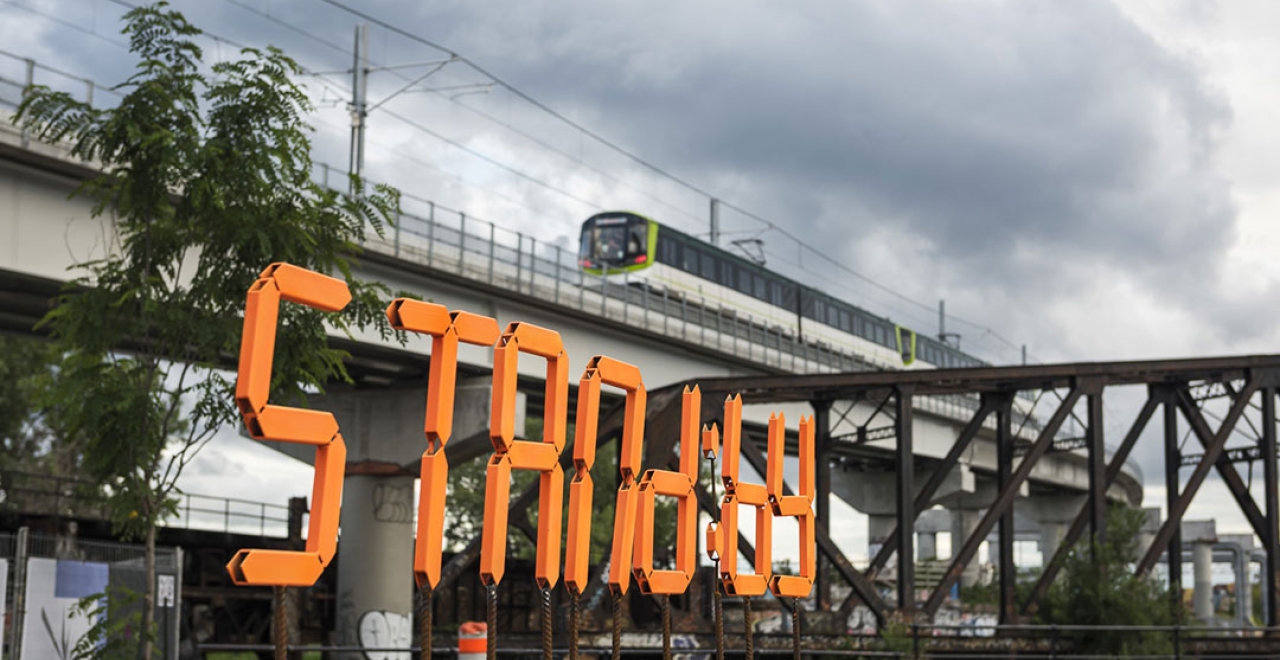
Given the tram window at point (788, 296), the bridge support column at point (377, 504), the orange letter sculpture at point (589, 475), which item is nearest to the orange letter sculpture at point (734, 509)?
the orange letter sculpture at point (589, 475)

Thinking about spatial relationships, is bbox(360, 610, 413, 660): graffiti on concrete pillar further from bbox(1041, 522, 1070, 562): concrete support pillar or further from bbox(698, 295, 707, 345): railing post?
bbox(1041, 522, 1070, 562): concrete support pillar

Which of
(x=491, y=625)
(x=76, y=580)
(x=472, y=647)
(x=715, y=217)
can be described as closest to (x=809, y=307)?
(x=715, y=217)

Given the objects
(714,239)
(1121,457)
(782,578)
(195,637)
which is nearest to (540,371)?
(195,637)

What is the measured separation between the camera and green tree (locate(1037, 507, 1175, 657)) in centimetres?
2297

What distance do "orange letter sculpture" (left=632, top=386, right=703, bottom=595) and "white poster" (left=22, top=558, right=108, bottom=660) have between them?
1326 centimetres

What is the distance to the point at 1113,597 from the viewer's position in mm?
23469

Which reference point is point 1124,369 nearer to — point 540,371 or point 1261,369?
point 1261,369

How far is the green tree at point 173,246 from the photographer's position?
1555cm

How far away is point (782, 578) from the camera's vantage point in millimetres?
11758

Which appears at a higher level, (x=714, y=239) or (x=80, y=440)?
(x=714, y=239)

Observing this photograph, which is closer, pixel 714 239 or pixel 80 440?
pixel 80 440

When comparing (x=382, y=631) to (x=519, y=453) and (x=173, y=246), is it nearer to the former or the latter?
(x=173, y=246)

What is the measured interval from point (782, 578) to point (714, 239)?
215 ft

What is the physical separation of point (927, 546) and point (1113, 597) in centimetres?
8439
